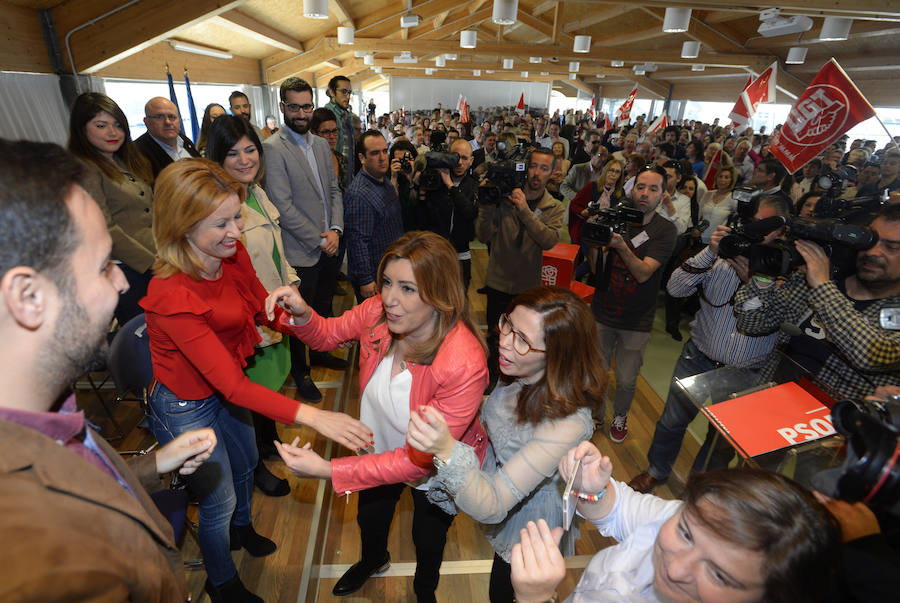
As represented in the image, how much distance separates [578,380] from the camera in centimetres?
125

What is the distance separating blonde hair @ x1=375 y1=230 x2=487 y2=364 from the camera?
1.33 m

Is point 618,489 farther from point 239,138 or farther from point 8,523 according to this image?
point 239,138

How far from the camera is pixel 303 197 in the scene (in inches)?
111

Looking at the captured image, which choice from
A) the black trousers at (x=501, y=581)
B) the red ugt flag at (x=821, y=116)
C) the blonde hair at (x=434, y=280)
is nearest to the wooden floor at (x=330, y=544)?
the black trousers at (x=501, y=581)

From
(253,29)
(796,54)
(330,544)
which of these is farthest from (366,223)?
(796,54)

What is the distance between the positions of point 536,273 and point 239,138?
6.11 feet

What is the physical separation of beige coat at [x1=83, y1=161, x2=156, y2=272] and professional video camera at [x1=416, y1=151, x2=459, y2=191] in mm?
1762

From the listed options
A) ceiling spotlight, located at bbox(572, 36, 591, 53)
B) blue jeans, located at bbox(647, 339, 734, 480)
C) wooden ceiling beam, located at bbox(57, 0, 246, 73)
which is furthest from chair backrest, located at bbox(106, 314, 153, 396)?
ceiling spotlight, located at bbox(572, 36, 591, 53)

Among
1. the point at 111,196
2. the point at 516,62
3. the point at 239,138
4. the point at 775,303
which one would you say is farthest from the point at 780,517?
the point at 516,62

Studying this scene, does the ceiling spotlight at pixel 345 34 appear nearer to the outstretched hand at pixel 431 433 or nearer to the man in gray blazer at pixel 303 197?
the man in gray blazer at pixel 303 197

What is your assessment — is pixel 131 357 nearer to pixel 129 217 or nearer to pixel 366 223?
pixel 129 217

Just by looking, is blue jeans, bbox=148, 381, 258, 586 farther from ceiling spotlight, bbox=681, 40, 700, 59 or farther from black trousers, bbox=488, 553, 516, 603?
ceiling spotlight, bbox=681, 40, 700, 59

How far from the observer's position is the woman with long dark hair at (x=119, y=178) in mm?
2285

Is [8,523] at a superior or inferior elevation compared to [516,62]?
inferior
